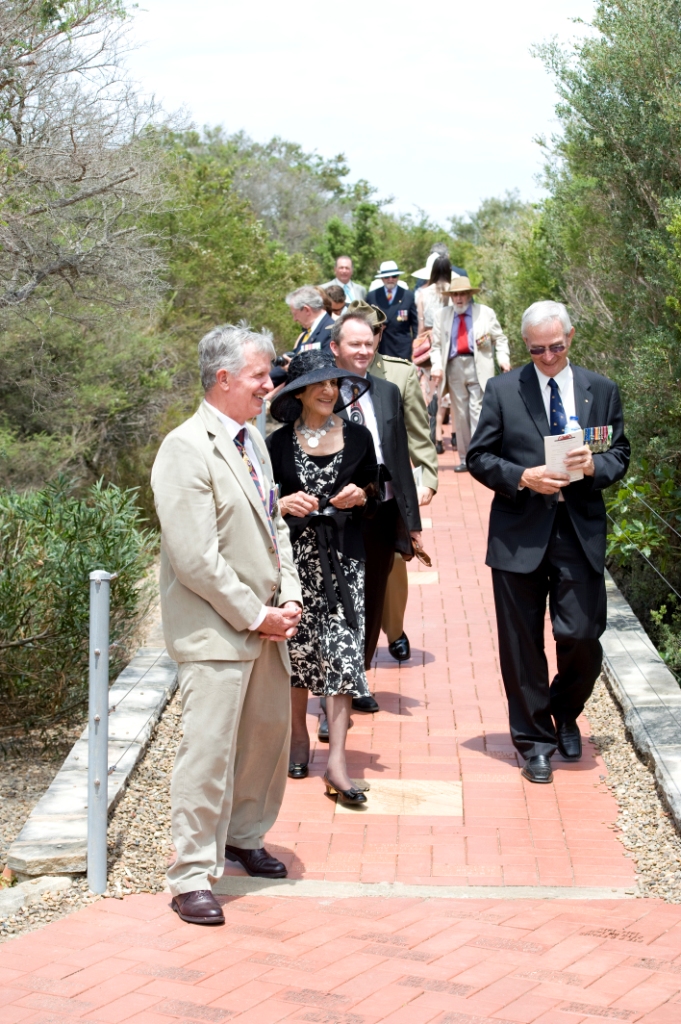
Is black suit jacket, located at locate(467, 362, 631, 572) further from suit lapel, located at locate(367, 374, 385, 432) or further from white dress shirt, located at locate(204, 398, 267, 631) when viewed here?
white dress shirt, located at locate(204, 398, 267, 631)

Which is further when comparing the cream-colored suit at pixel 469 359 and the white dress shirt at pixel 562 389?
the cream-colored suit at pixel 469 359

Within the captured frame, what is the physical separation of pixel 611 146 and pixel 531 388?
4025 mm

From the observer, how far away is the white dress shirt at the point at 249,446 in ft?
14.4

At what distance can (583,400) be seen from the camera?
585cm

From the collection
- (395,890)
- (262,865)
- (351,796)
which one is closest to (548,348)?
(351,796)

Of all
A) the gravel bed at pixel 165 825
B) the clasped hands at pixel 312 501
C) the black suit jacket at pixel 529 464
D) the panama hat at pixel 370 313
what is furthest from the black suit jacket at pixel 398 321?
the clasped hands at pixel 312 501

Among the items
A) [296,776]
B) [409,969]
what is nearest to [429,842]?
[296,776]

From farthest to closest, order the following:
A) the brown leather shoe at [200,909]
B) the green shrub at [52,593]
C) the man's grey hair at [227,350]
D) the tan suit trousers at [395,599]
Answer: the green shrub at [52,593] → the tan suit trousers at [395,599] → the man's grey hair at [227,350] → the brown leather shoe at [200,909]

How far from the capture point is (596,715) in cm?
683

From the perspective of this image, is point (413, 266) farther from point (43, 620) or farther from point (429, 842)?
point (429, 842)

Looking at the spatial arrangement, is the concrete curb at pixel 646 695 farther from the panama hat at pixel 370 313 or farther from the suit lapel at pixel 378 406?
the panama hat at pixel 370 313

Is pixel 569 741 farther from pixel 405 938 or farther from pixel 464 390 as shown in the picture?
pixel 464 390

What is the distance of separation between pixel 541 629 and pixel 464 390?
732 cm

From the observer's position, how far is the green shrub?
7.74 meters
